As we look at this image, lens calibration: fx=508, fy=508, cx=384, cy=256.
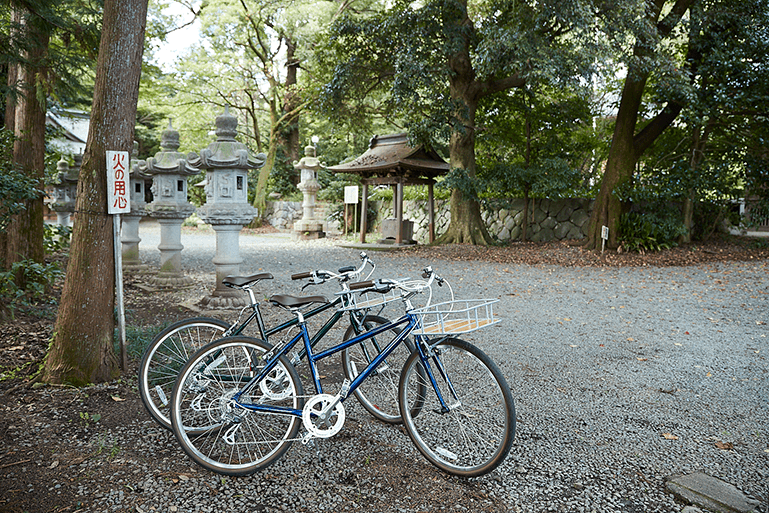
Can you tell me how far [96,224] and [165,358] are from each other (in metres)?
1.08

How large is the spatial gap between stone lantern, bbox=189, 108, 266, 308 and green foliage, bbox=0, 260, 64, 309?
67.4 inches

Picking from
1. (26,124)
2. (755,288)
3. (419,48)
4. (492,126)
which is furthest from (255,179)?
(755,288)

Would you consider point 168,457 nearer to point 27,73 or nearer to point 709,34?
point 27,73

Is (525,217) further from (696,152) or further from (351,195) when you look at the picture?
(351,195)

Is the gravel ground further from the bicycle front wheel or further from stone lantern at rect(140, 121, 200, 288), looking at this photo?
stone lantern at rect(140, 121, 200, 288)

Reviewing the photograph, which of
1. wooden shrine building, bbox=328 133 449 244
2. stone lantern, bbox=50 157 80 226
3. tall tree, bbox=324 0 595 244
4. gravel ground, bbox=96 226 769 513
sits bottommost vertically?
gravel ground, bbox=96 226 769 513

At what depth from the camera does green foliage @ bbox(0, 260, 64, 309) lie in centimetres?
478

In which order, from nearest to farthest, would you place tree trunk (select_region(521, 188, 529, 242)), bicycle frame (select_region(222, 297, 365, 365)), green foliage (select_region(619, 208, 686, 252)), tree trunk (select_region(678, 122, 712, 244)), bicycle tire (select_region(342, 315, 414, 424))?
1. bicycle frame (select_region(222, 297, 365, 365))
2. bicycle tire (select_region(342, 315, 414, 424))
3. green foliage (select_region(619, 208, 686, 252))
4. tree trunk (select_region(678, 122, 712, 244))
5. tree trunk (select_region(521, 188, 529, 242))

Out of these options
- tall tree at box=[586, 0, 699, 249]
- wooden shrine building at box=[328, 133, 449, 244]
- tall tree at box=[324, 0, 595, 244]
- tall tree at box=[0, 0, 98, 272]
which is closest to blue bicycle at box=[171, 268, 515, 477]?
tall tree at box=[0, 0, 98, 272]

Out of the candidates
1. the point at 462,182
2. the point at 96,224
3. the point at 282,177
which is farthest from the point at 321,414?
the point at 282,177

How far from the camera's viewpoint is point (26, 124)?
5988 mm

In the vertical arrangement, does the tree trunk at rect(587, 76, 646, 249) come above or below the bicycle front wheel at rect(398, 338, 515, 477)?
above

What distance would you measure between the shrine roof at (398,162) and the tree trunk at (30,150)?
30.6ft

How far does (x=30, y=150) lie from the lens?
5.97 m
